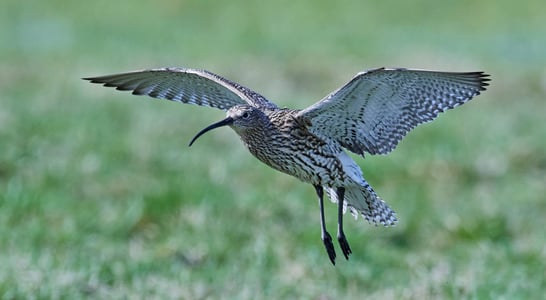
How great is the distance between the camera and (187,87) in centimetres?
615

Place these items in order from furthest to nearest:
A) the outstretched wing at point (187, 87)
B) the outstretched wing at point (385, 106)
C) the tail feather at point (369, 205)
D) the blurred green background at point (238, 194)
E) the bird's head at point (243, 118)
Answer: the blurred green background at point (238, 194) < the tail feather at point (369, 205) < the outstretched wing at point (187, 87) < the bird's head at point (243, 118) < the outstretched wing at point (385, 106)

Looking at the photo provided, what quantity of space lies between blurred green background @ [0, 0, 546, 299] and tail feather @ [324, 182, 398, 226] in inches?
25.6

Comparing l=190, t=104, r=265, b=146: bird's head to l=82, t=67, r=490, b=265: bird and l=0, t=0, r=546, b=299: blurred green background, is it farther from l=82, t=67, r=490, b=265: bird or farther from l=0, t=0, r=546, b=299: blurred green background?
l=0, t=0, r=546, b=299: blurred green background

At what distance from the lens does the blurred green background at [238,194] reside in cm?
695

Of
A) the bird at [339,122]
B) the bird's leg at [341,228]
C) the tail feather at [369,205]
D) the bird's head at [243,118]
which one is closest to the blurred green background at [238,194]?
the tail feather at [369,205]

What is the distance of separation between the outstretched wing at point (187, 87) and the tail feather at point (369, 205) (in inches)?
23.8

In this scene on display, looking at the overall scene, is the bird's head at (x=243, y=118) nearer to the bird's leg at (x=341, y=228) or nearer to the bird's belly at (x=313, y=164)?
the bird's belly at (x=313, y=164)

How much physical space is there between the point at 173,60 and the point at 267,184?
5614 mm

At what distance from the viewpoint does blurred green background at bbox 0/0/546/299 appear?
274 inches

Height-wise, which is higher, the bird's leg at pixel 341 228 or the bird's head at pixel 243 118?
the bird's head at pixel 243 118

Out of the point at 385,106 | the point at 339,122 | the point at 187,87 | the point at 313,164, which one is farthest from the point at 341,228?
the point at 187,87

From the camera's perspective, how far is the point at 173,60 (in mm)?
14484

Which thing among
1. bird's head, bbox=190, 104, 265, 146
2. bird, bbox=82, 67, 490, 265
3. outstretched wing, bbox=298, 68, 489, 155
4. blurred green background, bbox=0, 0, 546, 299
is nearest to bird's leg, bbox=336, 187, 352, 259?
bird, bbox=82, 67, 490, 265

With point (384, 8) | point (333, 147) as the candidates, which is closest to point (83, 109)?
point (333, 147)
